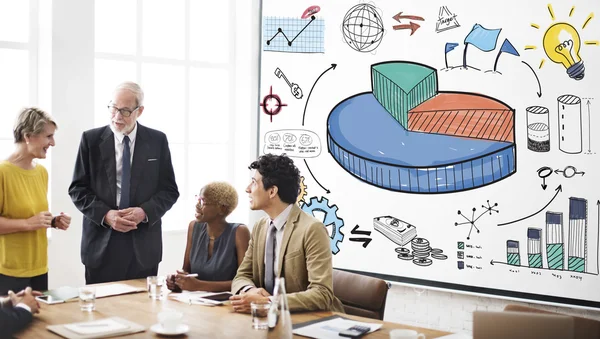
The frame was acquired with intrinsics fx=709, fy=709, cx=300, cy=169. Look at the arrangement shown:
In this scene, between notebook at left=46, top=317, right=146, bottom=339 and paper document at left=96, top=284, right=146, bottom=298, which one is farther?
paper document at left=96, top=284, right=146, bottom=298

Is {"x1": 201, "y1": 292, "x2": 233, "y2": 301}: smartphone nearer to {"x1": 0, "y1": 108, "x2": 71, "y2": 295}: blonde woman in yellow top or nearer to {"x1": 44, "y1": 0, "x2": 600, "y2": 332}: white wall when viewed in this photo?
{"x1": 0, "y1": 108, "x2": 71, "y2": 295}: blonde woman in yellow top

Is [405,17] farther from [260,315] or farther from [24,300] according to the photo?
[24,300]

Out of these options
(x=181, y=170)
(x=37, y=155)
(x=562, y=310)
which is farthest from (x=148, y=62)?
(x=562, y=310)

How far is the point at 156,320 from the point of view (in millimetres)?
2852

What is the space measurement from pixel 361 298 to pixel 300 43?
8.41 ft

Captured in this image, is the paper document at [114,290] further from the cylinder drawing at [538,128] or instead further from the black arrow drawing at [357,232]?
the cylinder drawing at [538,128]


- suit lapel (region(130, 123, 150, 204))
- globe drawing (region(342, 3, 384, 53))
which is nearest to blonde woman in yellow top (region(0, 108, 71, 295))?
suit lapel (region(130, 123, 150, 204))

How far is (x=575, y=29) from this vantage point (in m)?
4.18

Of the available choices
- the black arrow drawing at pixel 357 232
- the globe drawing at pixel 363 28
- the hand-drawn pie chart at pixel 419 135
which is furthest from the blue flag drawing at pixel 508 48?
the black arrow drawing at pixel 357 232

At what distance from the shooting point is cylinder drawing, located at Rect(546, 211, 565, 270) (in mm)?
4246

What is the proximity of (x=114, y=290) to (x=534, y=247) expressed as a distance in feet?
8.23

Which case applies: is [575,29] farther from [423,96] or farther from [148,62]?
[148,62]

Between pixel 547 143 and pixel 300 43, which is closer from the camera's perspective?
pixel 547 143

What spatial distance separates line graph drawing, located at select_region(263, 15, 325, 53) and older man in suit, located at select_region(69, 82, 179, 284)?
162cm
